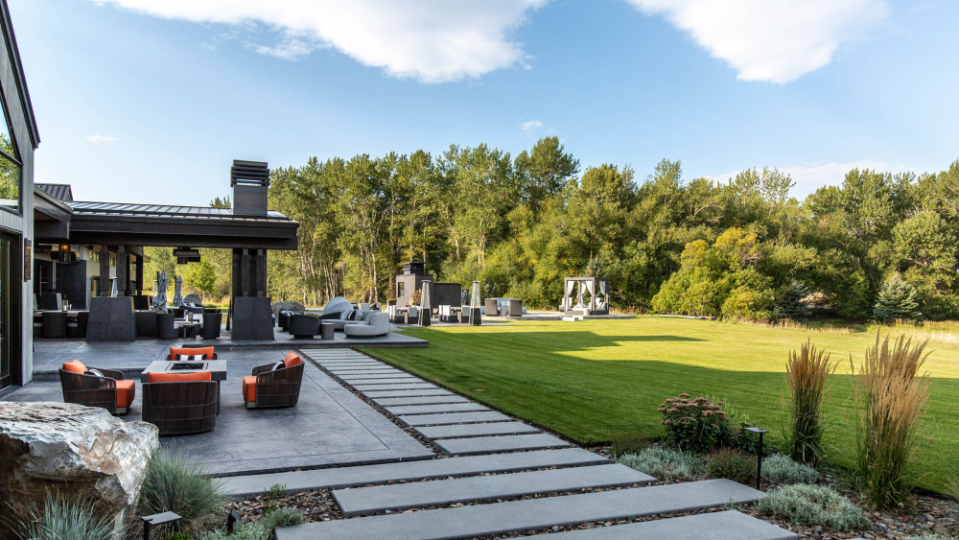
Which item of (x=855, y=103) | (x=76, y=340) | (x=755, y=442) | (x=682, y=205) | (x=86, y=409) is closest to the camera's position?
(x=86, y=409)

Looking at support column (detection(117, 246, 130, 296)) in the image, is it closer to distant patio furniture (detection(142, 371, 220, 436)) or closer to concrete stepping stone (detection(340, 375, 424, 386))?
concrete stepping stone (detection(340, 375, 424, 386))

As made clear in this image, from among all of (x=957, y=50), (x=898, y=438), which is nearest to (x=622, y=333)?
(x=957, y=50)

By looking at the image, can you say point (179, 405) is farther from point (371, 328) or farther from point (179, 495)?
point (371, 328)

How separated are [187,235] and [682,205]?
3459 centimetres

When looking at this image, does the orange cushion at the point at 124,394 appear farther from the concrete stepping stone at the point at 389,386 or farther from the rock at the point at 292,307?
the rock at the point at 292,307

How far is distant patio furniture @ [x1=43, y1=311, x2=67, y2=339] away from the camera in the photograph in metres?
12.7

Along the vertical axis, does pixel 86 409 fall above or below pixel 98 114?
below

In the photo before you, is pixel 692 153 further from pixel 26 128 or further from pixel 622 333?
pixel 26 128

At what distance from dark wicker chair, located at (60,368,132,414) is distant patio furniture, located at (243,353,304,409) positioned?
1383 mm

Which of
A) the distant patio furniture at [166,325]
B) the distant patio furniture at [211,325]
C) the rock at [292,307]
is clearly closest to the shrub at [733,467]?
the distant patio furniture at [211,325]

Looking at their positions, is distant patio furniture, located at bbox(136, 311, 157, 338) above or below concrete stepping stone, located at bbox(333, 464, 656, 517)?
above

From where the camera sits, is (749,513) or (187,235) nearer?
(749,513)

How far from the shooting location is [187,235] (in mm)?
13008

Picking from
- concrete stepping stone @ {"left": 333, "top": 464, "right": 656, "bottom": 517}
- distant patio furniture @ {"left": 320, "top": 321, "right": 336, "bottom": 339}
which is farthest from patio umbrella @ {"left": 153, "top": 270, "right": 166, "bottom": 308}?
concrete stepping stone @ {"left": 333, "top": 464, "right": 656, "bottom": 517}
